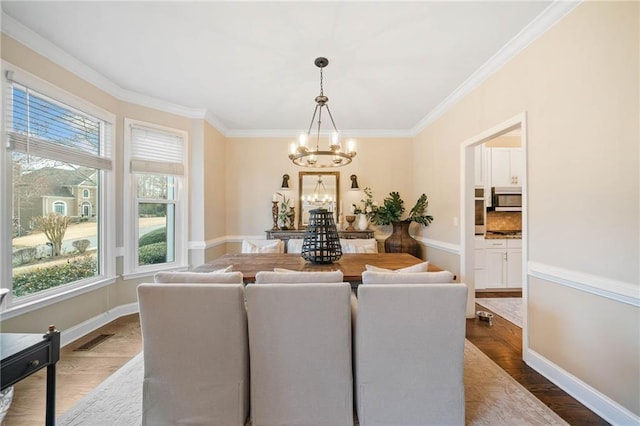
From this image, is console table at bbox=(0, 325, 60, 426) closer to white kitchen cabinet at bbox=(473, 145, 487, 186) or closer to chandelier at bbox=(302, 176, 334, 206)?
chandelier at bbox=(302, 176, 334, 206)

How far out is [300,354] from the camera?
1.47 m

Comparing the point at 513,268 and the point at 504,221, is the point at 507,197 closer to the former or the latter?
the point at 504,221

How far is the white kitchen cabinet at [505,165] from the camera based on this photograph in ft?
14.0

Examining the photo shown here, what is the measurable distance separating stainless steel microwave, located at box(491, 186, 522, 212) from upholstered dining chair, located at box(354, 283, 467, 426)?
3.67 metres

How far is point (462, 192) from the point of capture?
10.5 feet

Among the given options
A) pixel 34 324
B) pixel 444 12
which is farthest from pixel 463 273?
pixel 34 324

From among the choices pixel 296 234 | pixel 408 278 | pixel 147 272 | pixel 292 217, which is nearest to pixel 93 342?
pixel 147 272

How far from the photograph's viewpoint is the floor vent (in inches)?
97.6

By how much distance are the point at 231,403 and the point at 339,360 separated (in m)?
0.67

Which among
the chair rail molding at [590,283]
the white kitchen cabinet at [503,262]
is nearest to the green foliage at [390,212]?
the white kitchen cabinet at [503,262]

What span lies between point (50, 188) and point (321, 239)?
8.55 ft

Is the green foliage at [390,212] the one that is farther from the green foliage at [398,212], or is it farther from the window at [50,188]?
the window at [50,188]

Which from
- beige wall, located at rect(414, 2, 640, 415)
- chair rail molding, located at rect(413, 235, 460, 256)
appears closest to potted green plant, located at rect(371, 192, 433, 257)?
chair rail molding, located at rect(413, 235, 460, 256)

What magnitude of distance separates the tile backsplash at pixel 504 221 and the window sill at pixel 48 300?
581cm
